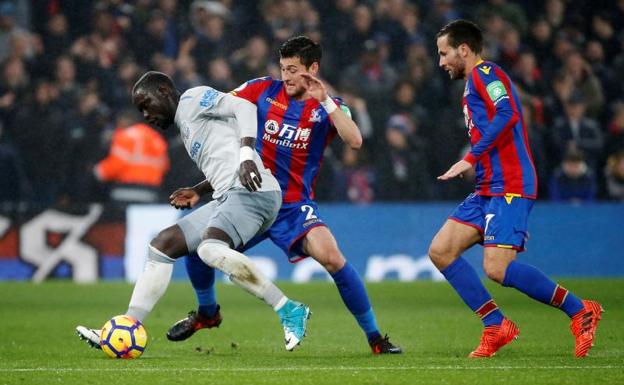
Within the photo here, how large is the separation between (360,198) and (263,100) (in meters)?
7.38

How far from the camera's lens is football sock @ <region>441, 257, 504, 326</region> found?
709 cm

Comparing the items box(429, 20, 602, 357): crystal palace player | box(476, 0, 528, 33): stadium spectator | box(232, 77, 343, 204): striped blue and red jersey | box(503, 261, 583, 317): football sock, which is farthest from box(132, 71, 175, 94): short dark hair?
box(476, 0, 528, 33): stadium spectator

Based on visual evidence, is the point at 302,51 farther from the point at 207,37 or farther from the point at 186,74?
the point at 207,37

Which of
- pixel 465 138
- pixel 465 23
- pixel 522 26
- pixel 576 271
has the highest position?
pixel 465 23

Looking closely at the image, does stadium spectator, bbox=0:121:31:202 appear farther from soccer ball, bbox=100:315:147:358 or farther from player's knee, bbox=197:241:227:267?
player's knee, bbox=197:241:227:267

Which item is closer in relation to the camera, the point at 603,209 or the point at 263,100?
Answer: the point at 263,100

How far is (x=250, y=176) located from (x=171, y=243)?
75cm

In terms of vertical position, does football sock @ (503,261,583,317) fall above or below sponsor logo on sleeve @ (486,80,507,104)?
below

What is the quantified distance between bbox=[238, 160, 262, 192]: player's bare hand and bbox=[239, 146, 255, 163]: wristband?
0.03 meters

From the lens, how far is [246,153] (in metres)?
6.87

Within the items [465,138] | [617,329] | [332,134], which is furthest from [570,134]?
[332,134]

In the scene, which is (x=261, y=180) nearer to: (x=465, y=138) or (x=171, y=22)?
(x=465, y=138)

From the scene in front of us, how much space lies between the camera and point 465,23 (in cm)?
722

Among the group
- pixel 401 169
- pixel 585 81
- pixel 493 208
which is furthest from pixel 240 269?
pixel 585 81
